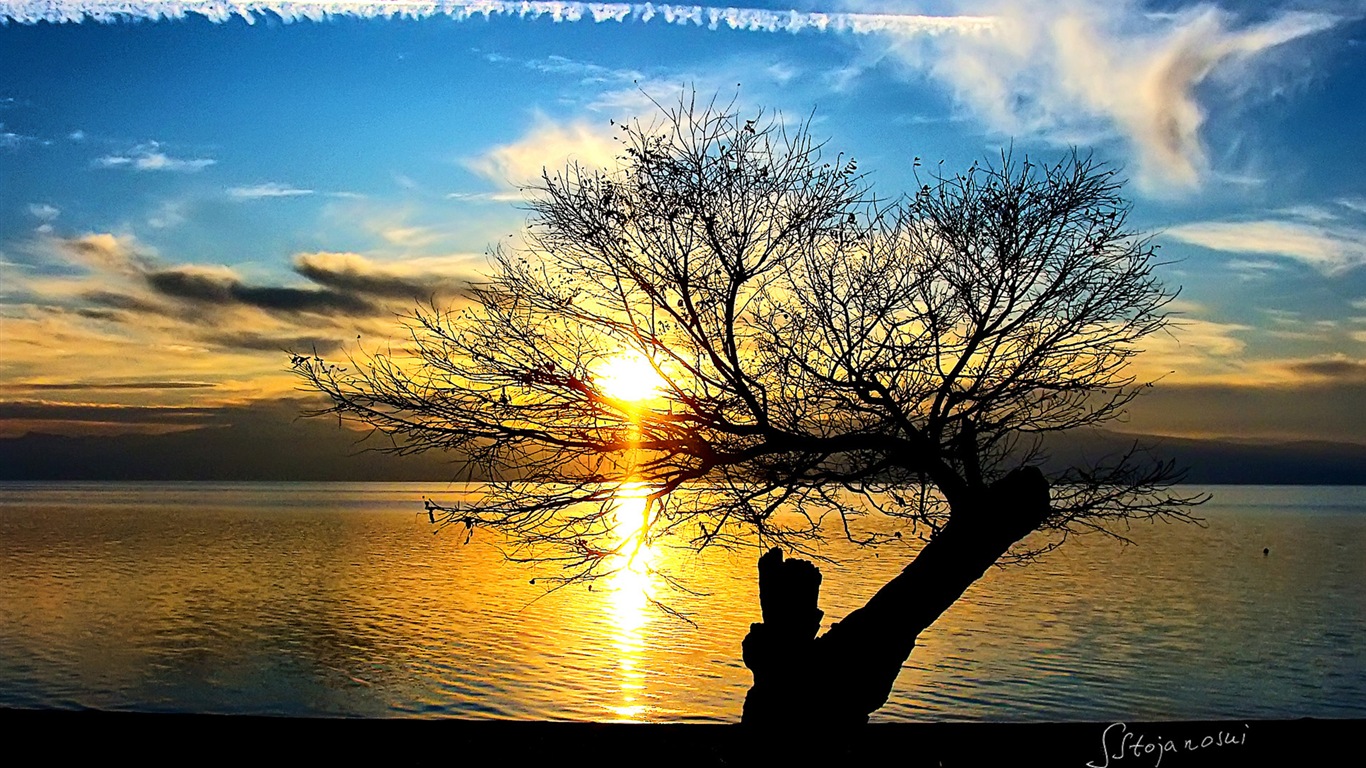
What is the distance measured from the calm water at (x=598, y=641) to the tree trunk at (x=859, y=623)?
1450cm

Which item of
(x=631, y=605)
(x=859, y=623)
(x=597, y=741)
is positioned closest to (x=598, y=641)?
(x=631, y=605)

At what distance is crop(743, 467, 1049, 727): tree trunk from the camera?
11023 mm

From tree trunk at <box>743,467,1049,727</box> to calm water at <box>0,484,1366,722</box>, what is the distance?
14.5 metres

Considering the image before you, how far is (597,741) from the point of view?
13820mm

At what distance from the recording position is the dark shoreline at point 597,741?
13453 millimetres

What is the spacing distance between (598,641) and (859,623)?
1036 inches
